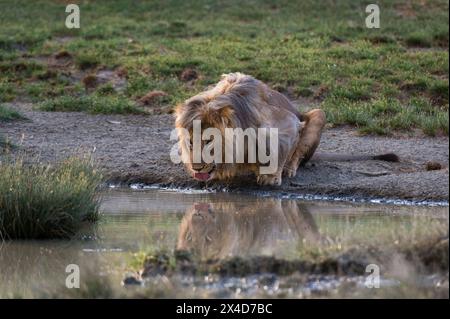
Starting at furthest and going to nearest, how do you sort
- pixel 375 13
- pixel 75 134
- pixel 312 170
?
pixel 375 13 → pixel 75 134 → pixel 312 170

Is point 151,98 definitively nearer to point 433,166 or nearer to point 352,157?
point 352,157

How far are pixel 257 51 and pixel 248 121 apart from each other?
26.9 ft

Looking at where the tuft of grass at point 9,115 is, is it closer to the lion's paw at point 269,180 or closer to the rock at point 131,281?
the lion's paw at point 269,180

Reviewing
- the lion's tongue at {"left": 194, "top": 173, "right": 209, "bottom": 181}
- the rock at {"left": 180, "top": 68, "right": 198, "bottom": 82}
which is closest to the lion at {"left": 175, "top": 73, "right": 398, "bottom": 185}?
the lion's tongue at {"left": 194, "top": 173, "right": 209, "bottom": 181}

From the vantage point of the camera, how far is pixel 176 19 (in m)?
21.7

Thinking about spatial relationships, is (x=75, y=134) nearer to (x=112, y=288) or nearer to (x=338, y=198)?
(x=338, y=198)

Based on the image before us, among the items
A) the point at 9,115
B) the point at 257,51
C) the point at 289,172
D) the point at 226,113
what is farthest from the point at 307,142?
the point at 257,51

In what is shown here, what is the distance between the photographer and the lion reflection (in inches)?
296

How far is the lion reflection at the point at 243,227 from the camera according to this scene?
7.51m

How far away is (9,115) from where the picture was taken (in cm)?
1424

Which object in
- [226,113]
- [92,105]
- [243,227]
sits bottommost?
[243,227]

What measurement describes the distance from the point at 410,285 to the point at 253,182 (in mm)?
4656

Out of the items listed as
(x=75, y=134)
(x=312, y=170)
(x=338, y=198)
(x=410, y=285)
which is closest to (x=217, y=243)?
(x=410, y=285)

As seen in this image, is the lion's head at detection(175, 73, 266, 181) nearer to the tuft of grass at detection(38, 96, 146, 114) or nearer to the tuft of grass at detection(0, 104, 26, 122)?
the tuft of grass at detection(0, 104, 26, 122)
